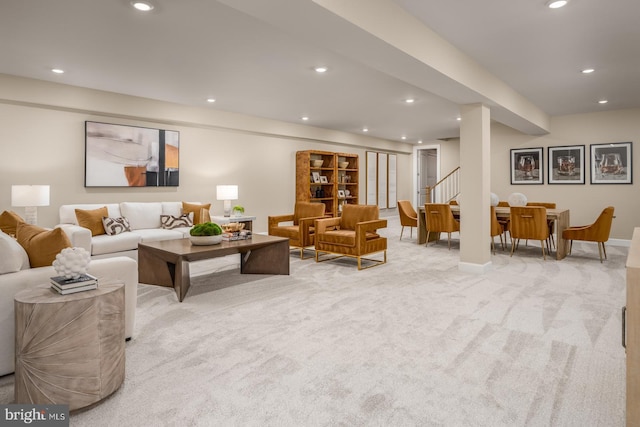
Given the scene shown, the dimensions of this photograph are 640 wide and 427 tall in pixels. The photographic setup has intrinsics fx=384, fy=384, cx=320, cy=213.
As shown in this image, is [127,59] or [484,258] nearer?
[127,59]

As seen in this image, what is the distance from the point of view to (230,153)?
770 cm

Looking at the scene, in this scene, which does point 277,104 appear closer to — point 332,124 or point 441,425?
point 332,124

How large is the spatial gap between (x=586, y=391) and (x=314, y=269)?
3.48 meters

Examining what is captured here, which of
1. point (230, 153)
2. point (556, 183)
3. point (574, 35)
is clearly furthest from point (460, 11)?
point (556, 183)

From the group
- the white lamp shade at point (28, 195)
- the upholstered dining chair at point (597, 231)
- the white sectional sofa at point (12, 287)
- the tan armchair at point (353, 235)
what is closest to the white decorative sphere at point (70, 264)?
the white sectional sofa at point (12, 287)

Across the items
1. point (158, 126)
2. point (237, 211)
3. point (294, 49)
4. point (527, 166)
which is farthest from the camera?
point (527, 166)

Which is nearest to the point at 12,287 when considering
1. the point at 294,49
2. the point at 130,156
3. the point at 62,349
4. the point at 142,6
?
the point at 62,349

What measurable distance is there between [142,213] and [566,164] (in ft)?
27.2

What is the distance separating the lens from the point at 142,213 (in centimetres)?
600

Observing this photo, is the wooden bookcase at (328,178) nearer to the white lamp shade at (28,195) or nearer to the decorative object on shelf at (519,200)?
the decorative object on shelf at (519,200)

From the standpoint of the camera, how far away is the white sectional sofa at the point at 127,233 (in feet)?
15.8

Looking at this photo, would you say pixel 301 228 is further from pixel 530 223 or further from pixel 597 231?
pixel 597 231

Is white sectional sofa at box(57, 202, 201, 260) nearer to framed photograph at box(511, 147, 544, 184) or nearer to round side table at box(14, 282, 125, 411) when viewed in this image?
round side table at box(14, 282, 125, 411)
